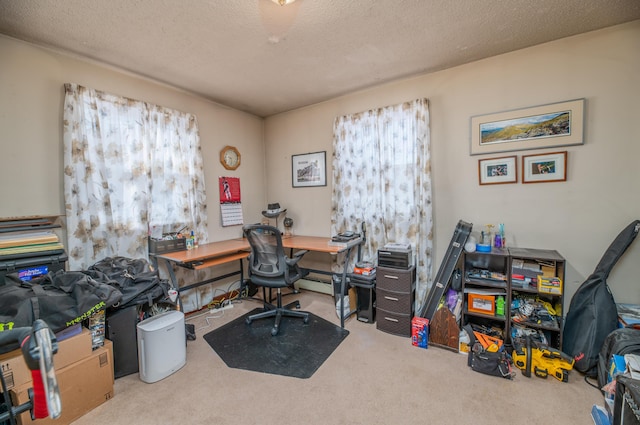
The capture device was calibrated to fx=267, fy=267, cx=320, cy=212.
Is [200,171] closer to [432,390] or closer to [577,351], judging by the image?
[432,390]

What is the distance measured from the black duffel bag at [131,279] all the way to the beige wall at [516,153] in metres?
0.64

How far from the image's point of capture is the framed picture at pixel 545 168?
232 cm

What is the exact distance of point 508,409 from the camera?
67.0 inches

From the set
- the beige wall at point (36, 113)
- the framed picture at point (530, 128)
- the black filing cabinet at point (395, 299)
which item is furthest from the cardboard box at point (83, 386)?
the framed picture at point (530, 128)

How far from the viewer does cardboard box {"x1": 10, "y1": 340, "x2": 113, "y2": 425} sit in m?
1.62

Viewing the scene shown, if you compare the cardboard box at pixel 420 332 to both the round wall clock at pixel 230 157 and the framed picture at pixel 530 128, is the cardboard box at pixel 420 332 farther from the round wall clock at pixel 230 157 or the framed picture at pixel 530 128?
the round wall clock at pixel 230 157

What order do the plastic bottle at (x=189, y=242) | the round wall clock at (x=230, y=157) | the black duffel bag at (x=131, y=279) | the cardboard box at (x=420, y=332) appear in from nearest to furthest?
the black duffel bag at (x=131, y=279) → the cardboard box at (x=420, y=332) → the plastic bottle at (x=189, y=242) → the round wall clock at (x=230, y=157)

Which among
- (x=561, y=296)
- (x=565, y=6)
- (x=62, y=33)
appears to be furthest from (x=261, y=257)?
(x=565, y=6)

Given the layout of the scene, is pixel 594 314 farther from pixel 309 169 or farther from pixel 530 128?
pixel 309 169

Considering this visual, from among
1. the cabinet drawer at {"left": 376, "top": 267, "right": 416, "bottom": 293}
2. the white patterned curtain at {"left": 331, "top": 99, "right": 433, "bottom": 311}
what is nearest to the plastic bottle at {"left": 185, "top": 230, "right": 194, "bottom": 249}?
the white patterned curtain at {"left": 331, "top": 99, "right": 433, "bottom": 311}

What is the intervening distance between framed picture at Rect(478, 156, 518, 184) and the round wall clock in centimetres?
301

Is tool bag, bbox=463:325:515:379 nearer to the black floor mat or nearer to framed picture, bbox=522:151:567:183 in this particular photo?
the black floor mat

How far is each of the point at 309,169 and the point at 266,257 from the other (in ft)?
5.14

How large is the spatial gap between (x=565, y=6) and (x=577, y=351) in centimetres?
252
